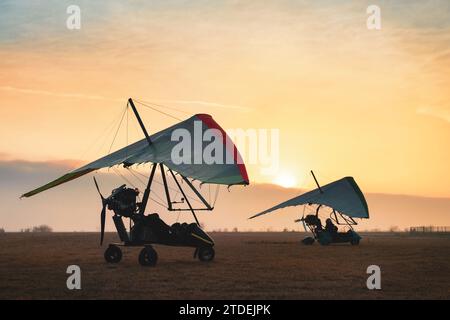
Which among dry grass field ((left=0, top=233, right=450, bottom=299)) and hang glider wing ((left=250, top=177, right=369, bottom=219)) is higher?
hang glider wing ((left=250, top=177, right=369, bottom=219))

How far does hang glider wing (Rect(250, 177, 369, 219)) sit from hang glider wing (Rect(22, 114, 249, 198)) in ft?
44.0

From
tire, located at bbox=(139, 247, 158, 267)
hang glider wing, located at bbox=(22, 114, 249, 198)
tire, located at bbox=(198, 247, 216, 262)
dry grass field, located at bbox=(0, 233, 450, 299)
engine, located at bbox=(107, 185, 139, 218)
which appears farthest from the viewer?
tire, located at bbox=(198, 247, 216, 262)

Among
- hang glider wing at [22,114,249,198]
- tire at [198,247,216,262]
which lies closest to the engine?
hang glider wing at [22,114,249,198]

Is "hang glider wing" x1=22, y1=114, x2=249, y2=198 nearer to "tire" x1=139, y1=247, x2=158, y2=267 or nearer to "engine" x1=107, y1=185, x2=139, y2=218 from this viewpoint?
"engine" x1=107, y1=185, x2=139, y2=218

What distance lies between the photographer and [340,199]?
127ft

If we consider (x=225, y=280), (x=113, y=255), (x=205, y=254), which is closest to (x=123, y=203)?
(x=113, y=255)

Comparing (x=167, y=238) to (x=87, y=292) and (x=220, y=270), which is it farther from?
(x=87, y=292)

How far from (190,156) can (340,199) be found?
19.3 m

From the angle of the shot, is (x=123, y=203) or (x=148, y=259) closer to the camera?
(x=148, y=259)

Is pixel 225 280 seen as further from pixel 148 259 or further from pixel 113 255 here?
pixel 113 255

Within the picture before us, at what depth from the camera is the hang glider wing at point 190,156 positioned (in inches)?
782

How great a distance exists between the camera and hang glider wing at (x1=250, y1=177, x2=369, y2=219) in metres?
37.5

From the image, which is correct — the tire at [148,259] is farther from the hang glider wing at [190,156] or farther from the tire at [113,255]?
the hang glider wing at [190,156]
